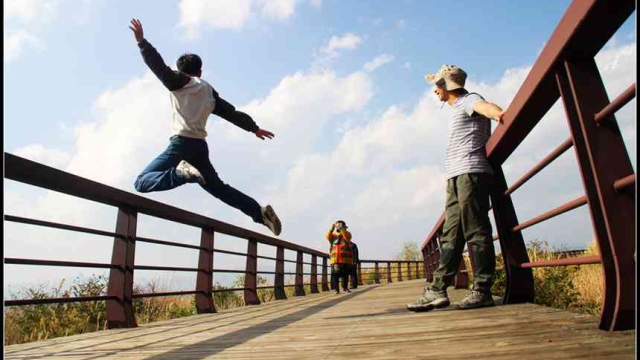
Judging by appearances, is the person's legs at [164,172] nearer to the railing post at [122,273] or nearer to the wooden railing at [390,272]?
the railing post at [122,273]

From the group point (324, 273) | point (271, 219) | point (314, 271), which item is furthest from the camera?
point (324, 273)

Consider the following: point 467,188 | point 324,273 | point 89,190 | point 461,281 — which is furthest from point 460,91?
point 324,273

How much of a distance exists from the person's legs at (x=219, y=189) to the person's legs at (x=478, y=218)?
5.31 feet

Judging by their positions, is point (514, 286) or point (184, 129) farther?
point (184, 129)

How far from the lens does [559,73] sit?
1.82m

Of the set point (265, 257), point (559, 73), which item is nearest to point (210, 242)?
point (265, 257)

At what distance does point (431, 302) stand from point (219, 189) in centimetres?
172

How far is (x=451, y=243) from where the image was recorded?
124 inches

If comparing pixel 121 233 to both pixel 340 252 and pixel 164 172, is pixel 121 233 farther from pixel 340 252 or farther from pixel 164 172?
pixel 340 252

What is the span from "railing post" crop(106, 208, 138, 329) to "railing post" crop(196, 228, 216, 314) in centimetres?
154

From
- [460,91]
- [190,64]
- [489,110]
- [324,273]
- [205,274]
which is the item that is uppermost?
[190,64]

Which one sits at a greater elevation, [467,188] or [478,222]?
[467,188]

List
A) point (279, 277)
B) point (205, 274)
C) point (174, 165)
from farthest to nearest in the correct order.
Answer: point (279, 277) < point (205, 274) < point (174, 165)

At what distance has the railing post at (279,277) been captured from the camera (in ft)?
28.3
